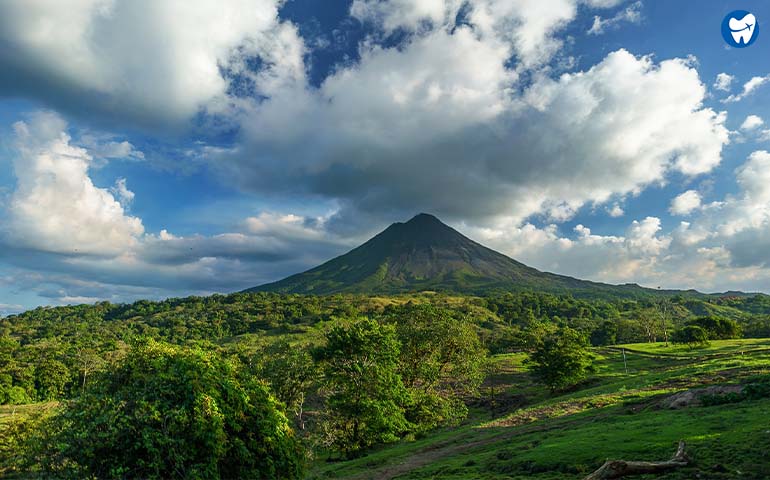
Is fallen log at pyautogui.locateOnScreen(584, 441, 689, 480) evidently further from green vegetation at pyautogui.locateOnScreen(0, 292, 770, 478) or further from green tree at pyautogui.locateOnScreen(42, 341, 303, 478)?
green tree at pyautogui.locateOnScreen(42, 341, 303, 478)

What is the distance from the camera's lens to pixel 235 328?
177 m

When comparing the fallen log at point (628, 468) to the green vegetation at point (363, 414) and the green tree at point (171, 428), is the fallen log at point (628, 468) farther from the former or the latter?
the green tree at point (171, 428)

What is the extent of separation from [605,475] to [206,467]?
1499cm

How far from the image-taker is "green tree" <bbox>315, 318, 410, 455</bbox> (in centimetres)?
3459

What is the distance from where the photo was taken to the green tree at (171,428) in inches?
596

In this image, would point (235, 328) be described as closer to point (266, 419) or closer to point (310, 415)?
point (310, 415)

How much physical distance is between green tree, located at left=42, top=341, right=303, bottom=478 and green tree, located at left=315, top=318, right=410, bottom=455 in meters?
14.4

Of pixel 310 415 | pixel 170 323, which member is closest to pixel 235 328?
pixel 170 323

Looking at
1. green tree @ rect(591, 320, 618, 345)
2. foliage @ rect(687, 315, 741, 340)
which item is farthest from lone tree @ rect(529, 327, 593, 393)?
green tree @ rect(591, 320, 618, 345)

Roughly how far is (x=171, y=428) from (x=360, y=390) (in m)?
20.6

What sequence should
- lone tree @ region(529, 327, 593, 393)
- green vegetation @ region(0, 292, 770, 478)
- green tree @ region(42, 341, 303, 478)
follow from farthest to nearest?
lone tree @ region(529, 327, 593, 393) → green vegetation @ region(0, 292, 770, 478) → green tree @ region(42, 341, 303, 478)

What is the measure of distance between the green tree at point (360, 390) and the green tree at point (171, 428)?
14416 millimetres

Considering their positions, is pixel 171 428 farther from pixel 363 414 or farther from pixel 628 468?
pixel 363 414

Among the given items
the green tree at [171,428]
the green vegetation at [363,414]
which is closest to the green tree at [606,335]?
the green vegetation at [363,414]
